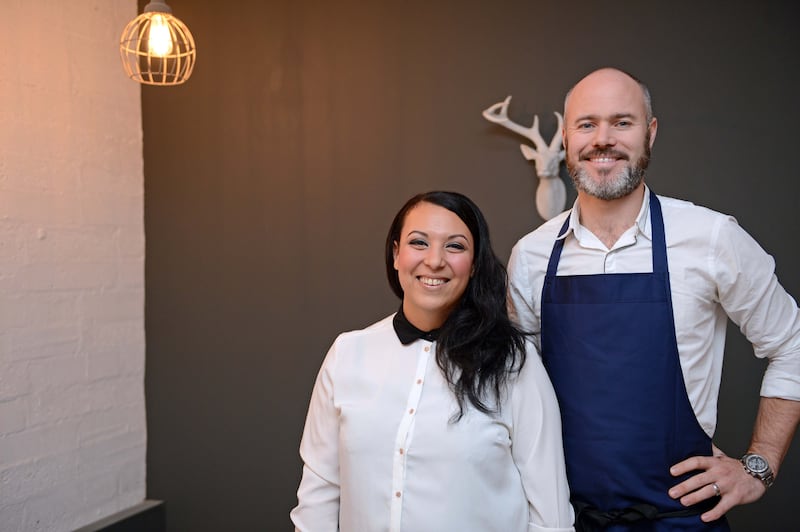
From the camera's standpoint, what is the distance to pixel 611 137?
1.99m

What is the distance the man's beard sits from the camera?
6.51 ft

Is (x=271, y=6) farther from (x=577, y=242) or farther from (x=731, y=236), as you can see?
(x=731, y=236)

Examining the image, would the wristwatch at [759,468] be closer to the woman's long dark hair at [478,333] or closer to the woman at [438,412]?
the woman at [438,412]

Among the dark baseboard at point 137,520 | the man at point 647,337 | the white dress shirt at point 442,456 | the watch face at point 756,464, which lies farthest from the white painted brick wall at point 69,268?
the watch face at point 756,464

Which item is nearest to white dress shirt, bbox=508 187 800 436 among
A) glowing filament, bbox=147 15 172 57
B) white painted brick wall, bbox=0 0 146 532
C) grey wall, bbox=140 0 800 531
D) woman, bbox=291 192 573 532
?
woman, bbox=291 192 573 532

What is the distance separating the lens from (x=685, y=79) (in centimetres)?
322

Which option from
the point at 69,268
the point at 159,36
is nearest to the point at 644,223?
the point at 159,36

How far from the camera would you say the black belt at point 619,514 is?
75.0 inches

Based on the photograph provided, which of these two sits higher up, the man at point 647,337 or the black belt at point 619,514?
the man at point 647,337

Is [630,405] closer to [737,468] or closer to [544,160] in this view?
[737,468]

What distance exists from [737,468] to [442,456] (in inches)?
28.6

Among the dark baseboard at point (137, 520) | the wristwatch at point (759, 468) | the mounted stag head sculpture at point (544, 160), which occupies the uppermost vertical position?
the mounted stag head sculpture at point (544, 160)

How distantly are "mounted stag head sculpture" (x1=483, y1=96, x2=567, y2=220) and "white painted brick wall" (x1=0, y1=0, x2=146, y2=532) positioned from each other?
5.88ft

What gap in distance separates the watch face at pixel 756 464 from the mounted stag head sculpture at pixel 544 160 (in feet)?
4.86
